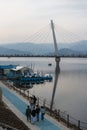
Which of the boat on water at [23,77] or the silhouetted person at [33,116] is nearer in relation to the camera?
the silhouetted person at [33,116]

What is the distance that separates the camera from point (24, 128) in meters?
12.5

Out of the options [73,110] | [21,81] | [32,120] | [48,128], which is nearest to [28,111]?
[32,120]

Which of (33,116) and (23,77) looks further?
(23,77)

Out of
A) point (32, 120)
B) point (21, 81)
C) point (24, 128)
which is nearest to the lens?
point (24, 128)

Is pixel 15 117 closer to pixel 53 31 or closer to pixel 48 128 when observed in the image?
pixel 48 128

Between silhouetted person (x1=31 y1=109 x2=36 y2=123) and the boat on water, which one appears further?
the boat on water

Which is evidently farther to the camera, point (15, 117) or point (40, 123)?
point (15, 117)

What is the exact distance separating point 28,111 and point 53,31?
71210mm

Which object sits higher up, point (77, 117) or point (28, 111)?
point (28, 111)

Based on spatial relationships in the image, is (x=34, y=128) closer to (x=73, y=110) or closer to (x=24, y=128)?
(x=24, y=128)

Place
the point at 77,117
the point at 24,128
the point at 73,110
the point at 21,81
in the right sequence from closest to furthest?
the point at 24,128, the point at 77,117, the point at 73,110, the point at 21,81

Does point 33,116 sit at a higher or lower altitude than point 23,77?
higher

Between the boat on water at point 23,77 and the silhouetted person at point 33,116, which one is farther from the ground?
the silhouetted person at point 33,116

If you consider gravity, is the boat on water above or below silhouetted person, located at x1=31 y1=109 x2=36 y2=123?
below
